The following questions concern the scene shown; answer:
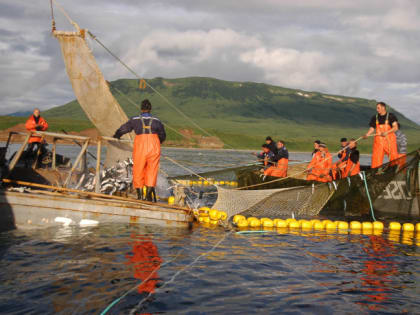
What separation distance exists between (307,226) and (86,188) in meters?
5.78

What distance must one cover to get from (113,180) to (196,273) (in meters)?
5.21

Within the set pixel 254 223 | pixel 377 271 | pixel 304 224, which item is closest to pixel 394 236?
pixel 304 224

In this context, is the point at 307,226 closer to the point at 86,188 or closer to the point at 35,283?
the point at 86,188

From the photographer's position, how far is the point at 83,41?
12070 mm

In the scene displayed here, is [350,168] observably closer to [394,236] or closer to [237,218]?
[394,236]

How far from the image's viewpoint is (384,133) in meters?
11.9

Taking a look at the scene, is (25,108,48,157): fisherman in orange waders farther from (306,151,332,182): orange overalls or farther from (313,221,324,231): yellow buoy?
(306,151,332,182): orange overalls

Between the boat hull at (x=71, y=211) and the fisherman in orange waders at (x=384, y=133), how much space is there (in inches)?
258

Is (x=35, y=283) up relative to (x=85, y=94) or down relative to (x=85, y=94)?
down

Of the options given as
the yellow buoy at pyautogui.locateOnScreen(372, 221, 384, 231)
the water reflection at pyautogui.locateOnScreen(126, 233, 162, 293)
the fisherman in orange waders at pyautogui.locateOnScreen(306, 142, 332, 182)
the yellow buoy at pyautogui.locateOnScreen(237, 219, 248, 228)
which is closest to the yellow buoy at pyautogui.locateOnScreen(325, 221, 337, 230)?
the yellow buoy at pyautogui.locateOnScreen(372, 221, 384, 231)

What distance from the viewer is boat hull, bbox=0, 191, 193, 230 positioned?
859cm

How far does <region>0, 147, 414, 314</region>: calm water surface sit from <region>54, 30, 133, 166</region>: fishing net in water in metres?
4.29

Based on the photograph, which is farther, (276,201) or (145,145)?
(276,201)

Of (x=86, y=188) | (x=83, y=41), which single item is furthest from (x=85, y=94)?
(x=86, y=188)
